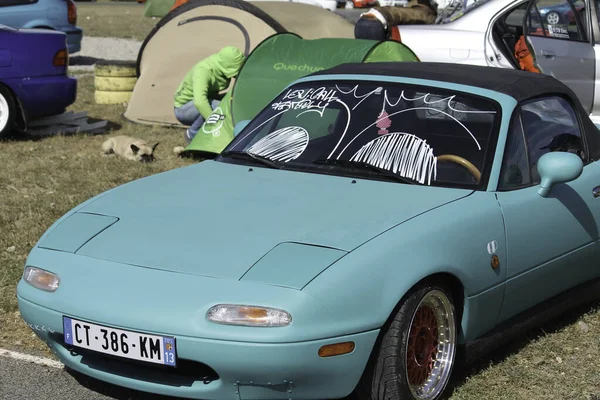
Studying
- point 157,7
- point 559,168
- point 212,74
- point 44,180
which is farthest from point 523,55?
point 157,7

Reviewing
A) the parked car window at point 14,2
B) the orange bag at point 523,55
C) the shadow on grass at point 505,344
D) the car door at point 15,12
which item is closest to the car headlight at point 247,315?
the shadow on grass at point 505,344

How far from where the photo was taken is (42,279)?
3.93 m

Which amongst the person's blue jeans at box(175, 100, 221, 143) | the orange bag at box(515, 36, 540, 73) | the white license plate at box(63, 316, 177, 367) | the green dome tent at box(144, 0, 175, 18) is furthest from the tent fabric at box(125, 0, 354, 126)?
the green dome tent at box(144, 0, 175, 18)

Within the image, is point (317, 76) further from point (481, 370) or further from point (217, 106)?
point (217, 106)

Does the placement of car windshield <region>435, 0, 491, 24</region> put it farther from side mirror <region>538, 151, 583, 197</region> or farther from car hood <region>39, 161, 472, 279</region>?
car hood <region>39, 161, 472, 279</region>

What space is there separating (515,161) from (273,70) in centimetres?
510

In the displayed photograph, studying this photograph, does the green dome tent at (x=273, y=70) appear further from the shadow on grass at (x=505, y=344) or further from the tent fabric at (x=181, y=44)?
the shadow on grass at (x=505, y=344)

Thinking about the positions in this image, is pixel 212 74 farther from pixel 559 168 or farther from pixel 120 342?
pixel 120 342

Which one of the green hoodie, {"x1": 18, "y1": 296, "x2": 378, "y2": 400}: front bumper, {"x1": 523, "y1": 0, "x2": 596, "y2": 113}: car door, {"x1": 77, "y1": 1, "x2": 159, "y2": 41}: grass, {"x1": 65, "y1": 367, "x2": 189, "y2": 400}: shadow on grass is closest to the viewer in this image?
{"x1": 18, "y1": 296, "x2": 378, "y2": 400}: front bumper

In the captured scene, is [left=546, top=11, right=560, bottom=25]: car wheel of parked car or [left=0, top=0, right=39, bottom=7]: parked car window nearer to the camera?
[left=546, top=11, right=560, bottom=25]: car wheel of parked car

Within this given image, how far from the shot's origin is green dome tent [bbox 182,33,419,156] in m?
9.14

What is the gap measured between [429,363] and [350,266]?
705 mm

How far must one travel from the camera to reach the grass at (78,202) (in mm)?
4379

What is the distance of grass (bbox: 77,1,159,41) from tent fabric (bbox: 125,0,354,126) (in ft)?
39.4
